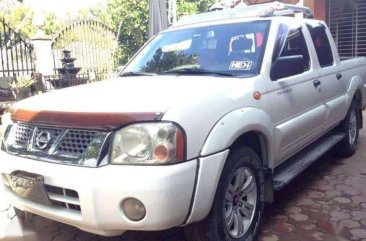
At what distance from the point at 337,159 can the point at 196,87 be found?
337 cm

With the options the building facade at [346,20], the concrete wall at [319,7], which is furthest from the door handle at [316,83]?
the concrete wall at [319,7]

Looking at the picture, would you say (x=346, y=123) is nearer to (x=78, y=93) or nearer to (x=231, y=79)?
(x=231, y=79)

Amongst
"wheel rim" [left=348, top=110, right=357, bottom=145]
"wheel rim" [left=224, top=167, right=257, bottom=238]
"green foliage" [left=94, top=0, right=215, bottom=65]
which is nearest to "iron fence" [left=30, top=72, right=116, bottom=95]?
"green foliage" [left=94, top=0, right=215, bottom=65]

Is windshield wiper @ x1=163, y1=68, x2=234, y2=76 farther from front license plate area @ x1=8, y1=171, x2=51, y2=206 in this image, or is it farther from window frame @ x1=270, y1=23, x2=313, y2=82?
front license plate area @ x1=8, y1=171, x2=51, y2=206

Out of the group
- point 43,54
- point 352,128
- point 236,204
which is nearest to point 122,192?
point 236,204

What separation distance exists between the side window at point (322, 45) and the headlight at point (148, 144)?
2673mm

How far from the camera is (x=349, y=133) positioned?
206 inches

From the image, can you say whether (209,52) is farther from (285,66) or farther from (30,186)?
(30,186)

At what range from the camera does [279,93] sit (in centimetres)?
324

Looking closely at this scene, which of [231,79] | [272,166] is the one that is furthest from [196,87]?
[272,166]

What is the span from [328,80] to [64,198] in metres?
3.21

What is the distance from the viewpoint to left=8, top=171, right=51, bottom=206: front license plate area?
238cm

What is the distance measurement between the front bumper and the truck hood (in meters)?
0.28

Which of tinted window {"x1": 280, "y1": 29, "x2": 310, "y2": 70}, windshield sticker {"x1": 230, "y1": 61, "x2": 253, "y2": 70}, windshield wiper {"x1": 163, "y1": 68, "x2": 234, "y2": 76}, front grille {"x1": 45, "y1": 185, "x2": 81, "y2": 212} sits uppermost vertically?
tinted window {"x1": 280, "y1": 29, "x2": 310, "y2": 70}
